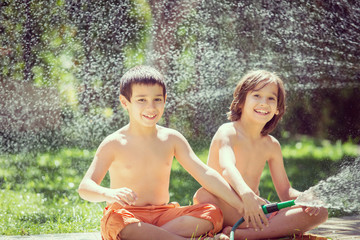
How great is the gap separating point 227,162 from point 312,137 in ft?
16.6

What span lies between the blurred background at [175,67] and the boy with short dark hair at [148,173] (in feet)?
9.14

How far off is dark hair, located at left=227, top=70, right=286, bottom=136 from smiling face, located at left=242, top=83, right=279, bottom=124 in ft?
0.08

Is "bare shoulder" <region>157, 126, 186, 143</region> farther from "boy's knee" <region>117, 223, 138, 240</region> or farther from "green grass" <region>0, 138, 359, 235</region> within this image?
"green grass" <region>0, 138, 359, 235</region>

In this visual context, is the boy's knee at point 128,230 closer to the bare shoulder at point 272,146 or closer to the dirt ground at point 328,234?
the dirt ground at point 328,234

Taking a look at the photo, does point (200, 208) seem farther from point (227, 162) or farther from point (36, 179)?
point (36, 179)

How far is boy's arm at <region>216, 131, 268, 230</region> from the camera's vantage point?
7.41 ft

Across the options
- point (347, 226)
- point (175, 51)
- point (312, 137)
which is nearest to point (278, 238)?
point (347, 226)

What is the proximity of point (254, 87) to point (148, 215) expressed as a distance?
81cm

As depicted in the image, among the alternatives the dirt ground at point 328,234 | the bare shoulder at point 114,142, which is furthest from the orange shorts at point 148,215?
the dirt ground at point 328,234

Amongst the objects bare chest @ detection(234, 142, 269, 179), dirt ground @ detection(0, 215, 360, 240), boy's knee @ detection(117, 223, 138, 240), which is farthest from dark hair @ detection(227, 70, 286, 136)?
boy's knee @ detection(117, 223, 138, 240)

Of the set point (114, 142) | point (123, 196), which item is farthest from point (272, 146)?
point (123, 196)

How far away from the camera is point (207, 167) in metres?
2.38

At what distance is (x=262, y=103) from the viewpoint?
2518 mm

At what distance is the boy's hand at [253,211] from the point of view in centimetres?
225
